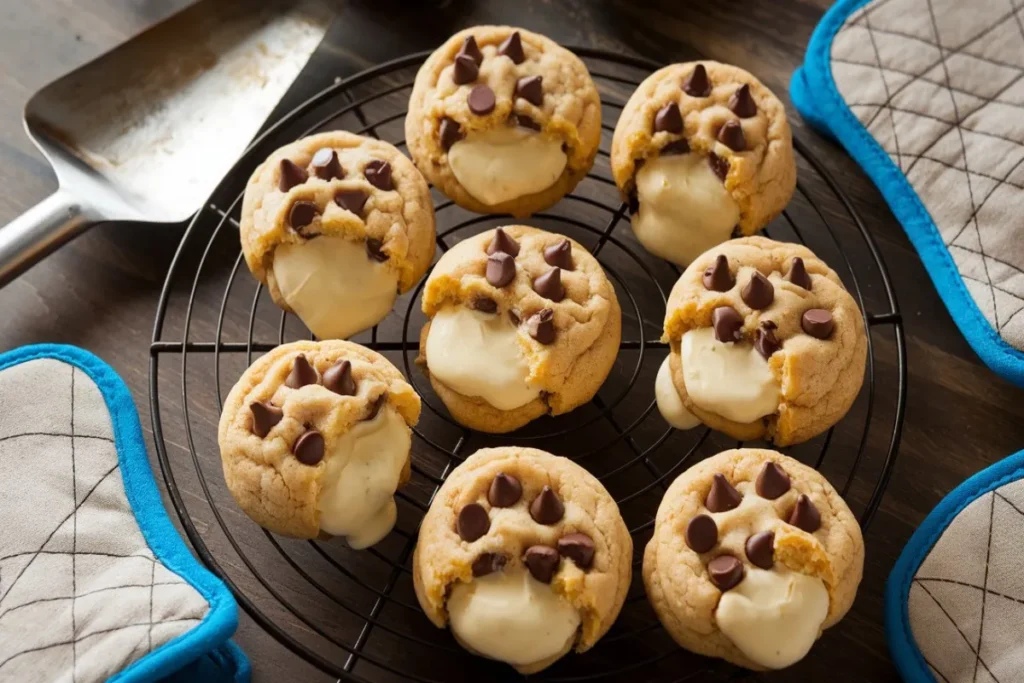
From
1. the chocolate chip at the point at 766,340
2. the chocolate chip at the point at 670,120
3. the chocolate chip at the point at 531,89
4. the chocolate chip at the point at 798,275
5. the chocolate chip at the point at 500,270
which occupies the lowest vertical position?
the chocolate chip at the point at 766,340

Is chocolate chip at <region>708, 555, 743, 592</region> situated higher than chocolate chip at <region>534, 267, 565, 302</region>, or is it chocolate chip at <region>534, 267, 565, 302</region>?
chocolate chip at <region>534, 267, 565, 302</region>

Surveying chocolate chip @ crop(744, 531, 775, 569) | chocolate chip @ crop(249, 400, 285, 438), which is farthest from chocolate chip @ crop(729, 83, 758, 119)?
chocolate chip @ crop(249, 400, 285, 438)

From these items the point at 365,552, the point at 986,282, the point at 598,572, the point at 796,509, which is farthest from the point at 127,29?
the point at 986,282

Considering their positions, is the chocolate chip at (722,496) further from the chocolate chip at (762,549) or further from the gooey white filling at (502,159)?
the gooey white filling at (502,159)

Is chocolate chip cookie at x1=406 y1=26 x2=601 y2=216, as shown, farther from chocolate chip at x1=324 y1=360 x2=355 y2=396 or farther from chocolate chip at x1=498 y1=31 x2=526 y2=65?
chocolate chip at x1=324 y1=360 x2=355 y2=396

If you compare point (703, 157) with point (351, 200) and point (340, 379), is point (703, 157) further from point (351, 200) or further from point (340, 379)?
point (340, 379)

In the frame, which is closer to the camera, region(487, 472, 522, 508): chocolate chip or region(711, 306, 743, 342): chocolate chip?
region(487, 472, 522, 508): chocolate chip

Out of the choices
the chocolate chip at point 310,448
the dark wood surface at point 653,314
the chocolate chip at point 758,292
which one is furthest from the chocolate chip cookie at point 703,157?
the chocolate chip at point 310,448
